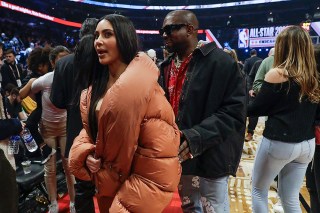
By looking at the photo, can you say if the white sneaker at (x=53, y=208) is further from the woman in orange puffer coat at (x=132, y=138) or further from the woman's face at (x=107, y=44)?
the woman's face at (x=107, y=44)

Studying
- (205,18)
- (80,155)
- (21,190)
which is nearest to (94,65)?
(80,155)

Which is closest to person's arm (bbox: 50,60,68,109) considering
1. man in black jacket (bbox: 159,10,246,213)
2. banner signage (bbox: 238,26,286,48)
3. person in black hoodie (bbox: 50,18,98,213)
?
person in black hoodie (bbox: 50,18,98,213)

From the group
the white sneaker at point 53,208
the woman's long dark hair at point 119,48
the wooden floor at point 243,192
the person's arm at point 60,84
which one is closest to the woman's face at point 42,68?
the person's arm at point 60,84

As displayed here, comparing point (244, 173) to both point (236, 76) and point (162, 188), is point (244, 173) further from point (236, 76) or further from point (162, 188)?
point (162, 188)

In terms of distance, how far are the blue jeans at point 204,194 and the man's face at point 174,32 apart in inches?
31.6

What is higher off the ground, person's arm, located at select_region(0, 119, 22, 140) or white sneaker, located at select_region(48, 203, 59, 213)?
person's arm, located at select_region(0, 119, 22, 140)

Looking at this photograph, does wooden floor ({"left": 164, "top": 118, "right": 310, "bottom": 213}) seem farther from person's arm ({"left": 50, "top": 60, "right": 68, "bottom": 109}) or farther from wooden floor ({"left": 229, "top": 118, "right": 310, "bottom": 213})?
person's arm ({"left": 50, "top": 60, "right": 68, "bottom": 109})

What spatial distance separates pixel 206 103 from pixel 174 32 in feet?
1.42

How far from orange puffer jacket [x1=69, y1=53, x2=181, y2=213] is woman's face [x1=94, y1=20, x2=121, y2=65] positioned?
13 cm

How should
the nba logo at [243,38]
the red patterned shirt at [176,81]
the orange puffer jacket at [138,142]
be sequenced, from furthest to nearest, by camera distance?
the nba logo at [243,38], the red patterned shirt at [176,81], the orange puffer jacket at [138,142]

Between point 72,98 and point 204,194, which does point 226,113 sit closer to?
point 204,194

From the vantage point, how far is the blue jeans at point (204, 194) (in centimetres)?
171

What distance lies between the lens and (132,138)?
1.12m

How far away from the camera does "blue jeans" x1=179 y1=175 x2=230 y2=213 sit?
171cm
